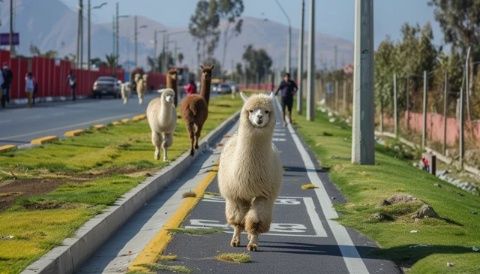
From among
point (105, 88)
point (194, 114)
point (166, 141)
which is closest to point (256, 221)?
point (166, 141)

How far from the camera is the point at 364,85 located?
2286cm

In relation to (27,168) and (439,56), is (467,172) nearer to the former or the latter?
(27,168)

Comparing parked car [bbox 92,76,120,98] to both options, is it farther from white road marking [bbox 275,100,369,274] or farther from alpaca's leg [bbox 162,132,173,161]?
white road marking [bbox 275,100,369,274]

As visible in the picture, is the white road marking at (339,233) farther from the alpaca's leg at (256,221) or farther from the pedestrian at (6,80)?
the pedestrian at (6,80)

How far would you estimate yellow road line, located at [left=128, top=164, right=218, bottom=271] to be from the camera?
10320mm

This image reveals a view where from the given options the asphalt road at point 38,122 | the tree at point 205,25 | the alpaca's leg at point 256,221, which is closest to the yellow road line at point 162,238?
the alpaca's leg at point 256,221

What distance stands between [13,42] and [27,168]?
2165 inches

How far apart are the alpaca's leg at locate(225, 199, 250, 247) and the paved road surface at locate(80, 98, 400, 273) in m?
0.14

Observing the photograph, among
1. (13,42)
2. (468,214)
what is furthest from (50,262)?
(13,42)

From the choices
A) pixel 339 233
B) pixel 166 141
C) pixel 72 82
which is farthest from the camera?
pixel 72 82

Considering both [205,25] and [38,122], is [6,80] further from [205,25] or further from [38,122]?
[205,25]

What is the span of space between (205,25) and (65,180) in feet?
435

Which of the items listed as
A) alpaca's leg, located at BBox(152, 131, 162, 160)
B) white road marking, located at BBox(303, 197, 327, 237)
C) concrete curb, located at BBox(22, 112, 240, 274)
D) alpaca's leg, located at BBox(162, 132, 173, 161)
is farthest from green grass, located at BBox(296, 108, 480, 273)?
alpaca's leg, located at BBox(152, 131, 162, 160)

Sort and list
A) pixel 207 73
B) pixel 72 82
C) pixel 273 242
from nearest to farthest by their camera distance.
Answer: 1. pixel 273 242
2. pixel 207 73
3. pixel 72 82
